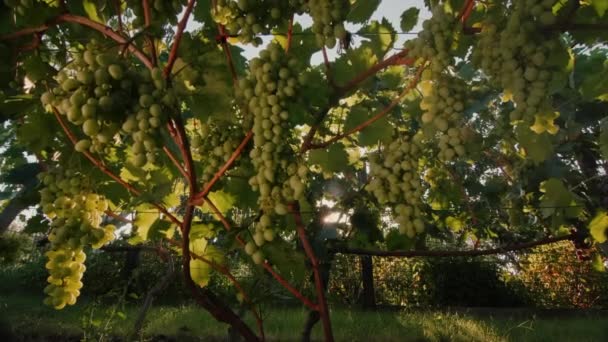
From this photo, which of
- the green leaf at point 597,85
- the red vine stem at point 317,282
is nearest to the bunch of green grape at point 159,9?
the red vine stem at point 317,282

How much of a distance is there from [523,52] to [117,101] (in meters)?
0.76

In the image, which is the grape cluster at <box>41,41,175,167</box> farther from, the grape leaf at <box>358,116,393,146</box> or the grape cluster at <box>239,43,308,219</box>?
the grape leaf at <box>358,116,393,146</box>

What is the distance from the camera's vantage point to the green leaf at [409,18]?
1.38m

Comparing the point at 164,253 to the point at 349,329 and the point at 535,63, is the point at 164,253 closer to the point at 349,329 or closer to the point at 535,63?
the point at 535,63

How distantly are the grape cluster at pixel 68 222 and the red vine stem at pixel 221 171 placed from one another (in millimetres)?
371

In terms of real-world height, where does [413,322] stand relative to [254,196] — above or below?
below

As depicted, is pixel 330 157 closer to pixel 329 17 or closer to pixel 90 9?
pixel 329 17

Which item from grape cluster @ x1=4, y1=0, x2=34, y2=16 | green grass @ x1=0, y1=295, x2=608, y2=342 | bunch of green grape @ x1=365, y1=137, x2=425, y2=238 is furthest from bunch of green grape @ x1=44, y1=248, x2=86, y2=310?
green grass @ x1=0, y1=295, x2=608, y2=342

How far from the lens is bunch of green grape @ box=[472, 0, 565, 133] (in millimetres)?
848

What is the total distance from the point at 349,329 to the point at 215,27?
444 cm

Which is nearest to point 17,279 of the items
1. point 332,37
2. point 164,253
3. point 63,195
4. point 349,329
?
point 349,329

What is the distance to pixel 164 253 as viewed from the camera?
77.5 inches

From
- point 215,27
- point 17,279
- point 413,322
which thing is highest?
point 215,27

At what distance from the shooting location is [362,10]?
54.1 inches
